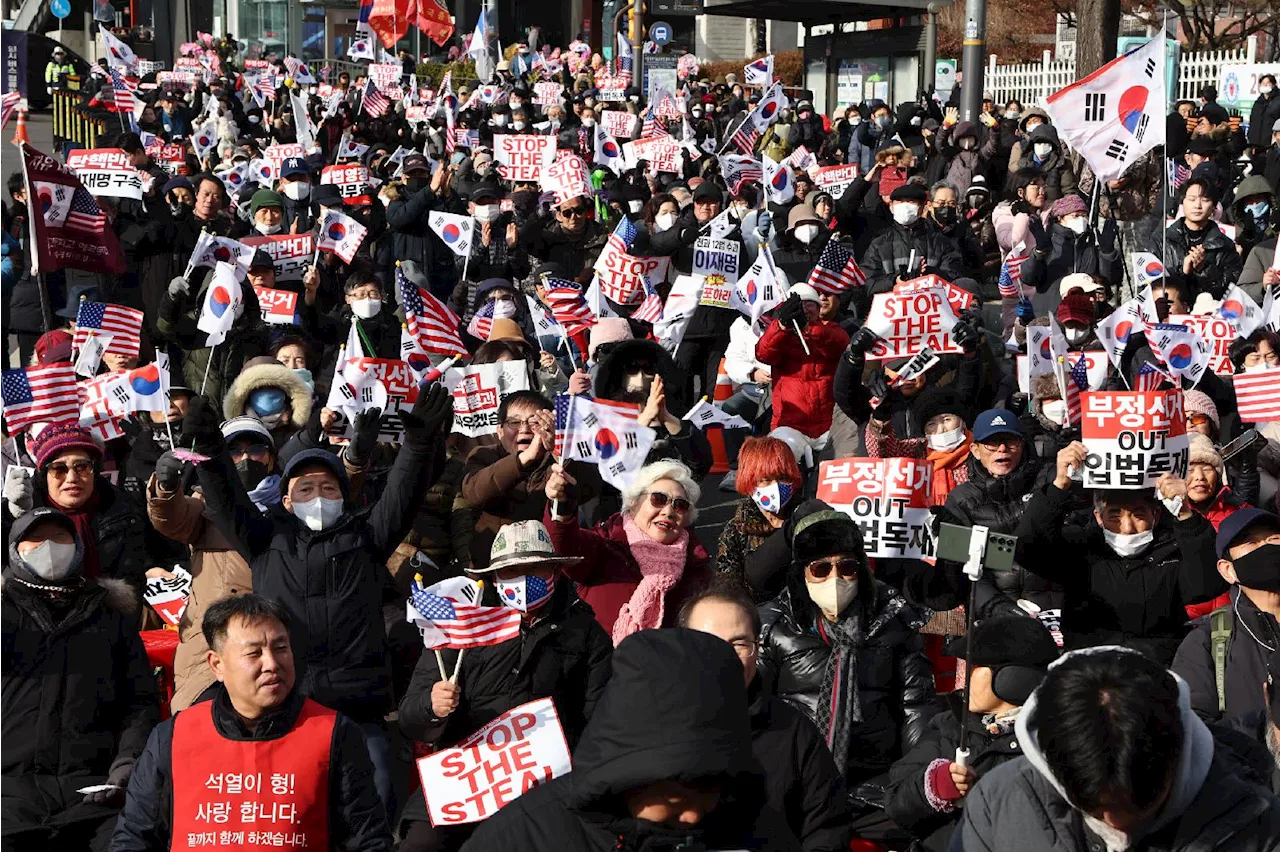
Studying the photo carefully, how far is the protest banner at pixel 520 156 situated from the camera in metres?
16.6

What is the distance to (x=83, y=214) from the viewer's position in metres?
9.99

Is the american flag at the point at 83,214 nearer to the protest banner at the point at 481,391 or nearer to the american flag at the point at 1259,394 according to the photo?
the protest banner at the point at 481,391

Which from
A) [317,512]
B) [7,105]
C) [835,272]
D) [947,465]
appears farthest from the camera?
[7,105]

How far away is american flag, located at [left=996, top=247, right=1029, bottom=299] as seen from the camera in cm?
1277

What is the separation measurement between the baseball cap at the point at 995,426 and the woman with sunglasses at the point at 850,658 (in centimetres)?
184

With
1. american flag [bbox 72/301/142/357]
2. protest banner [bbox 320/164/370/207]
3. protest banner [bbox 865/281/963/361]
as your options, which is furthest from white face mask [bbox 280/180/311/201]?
protest banner [bbox 865/281/963/361]

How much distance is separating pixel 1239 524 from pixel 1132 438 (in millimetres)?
1157

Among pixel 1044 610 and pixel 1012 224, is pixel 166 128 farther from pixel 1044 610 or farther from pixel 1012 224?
pixel 1044 610

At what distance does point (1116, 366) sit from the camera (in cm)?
990

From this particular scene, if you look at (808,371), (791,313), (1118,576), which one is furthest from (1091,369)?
(1118,576)

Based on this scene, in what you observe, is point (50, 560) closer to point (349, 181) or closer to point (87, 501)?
point (87, 501)

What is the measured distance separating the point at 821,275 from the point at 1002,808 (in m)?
7.15

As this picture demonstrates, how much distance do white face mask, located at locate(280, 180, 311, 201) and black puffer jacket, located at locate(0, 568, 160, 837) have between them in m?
10.7

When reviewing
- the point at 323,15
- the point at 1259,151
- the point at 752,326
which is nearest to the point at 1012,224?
the point at 752,326
